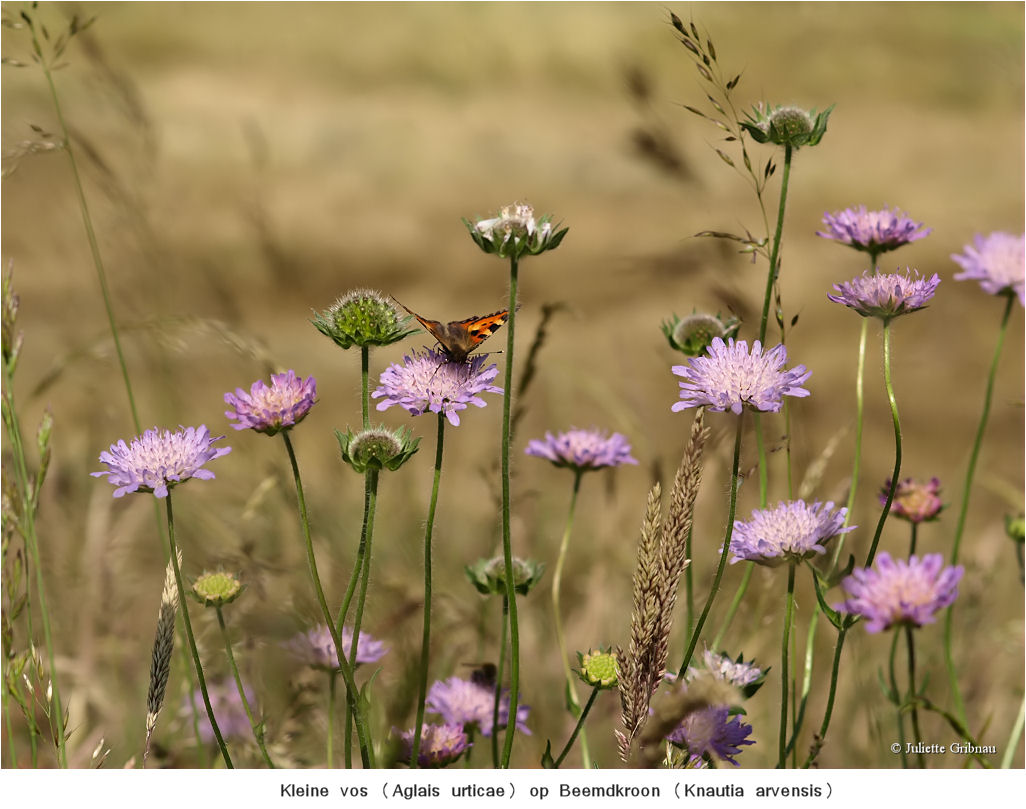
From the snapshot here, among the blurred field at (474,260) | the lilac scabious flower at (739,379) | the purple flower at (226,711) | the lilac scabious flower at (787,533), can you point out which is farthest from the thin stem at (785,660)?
the purple flower at (226,711)

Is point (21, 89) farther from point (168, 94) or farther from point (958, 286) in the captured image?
point (958, 286)

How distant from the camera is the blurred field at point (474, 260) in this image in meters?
1.69

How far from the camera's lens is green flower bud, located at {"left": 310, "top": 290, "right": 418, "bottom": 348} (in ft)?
2.81

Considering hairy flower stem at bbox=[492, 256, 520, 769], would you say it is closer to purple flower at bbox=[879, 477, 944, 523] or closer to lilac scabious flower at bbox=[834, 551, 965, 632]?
lilac scabious flower at bbox=[834, 551, 965, 632]

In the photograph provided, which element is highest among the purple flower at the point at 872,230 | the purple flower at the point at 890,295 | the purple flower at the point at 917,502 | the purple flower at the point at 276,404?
the purple flower at the point at 872,230

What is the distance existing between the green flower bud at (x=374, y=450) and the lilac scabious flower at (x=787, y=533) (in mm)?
300

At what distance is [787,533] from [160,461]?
0.54 m

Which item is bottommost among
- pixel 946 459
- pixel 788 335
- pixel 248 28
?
pixel 946 459

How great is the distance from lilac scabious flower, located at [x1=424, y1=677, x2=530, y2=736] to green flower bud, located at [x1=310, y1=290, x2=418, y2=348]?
0.40m

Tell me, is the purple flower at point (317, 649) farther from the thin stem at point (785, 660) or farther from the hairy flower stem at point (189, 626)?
the thin stem at point (785, 660)

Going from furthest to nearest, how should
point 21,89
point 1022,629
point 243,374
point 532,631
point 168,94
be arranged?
point 168,94
point 21,89
point 243,374
point 532,631
point 1022,629

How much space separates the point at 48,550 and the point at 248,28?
1656mm
